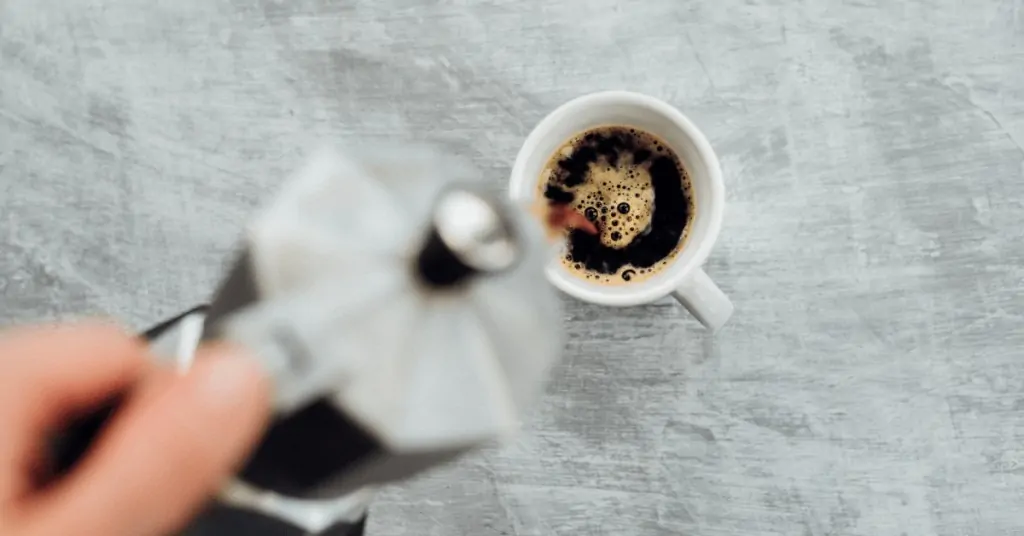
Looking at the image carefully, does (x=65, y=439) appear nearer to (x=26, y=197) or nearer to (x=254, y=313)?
(x=254, y=313)

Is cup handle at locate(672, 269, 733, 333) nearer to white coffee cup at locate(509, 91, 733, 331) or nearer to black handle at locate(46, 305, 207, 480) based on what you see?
white coffee cup at locate(509, 91, 733, 331)

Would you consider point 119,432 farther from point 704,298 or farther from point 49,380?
point 704,298

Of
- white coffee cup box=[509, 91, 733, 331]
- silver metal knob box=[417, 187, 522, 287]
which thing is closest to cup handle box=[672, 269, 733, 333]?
Result: white coffee cup box=[509, 91, 733, 331]

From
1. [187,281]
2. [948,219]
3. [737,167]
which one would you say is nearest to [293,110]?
[187,281]

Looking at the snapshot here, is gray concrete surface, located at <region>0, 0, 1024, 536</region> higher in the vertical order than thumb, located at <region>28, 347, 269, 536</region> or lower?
lower

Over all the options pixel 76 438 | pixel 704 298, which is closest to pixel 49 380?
pixel 76 438

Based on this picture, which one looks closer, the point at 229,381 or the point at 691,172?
the point at 229,381
